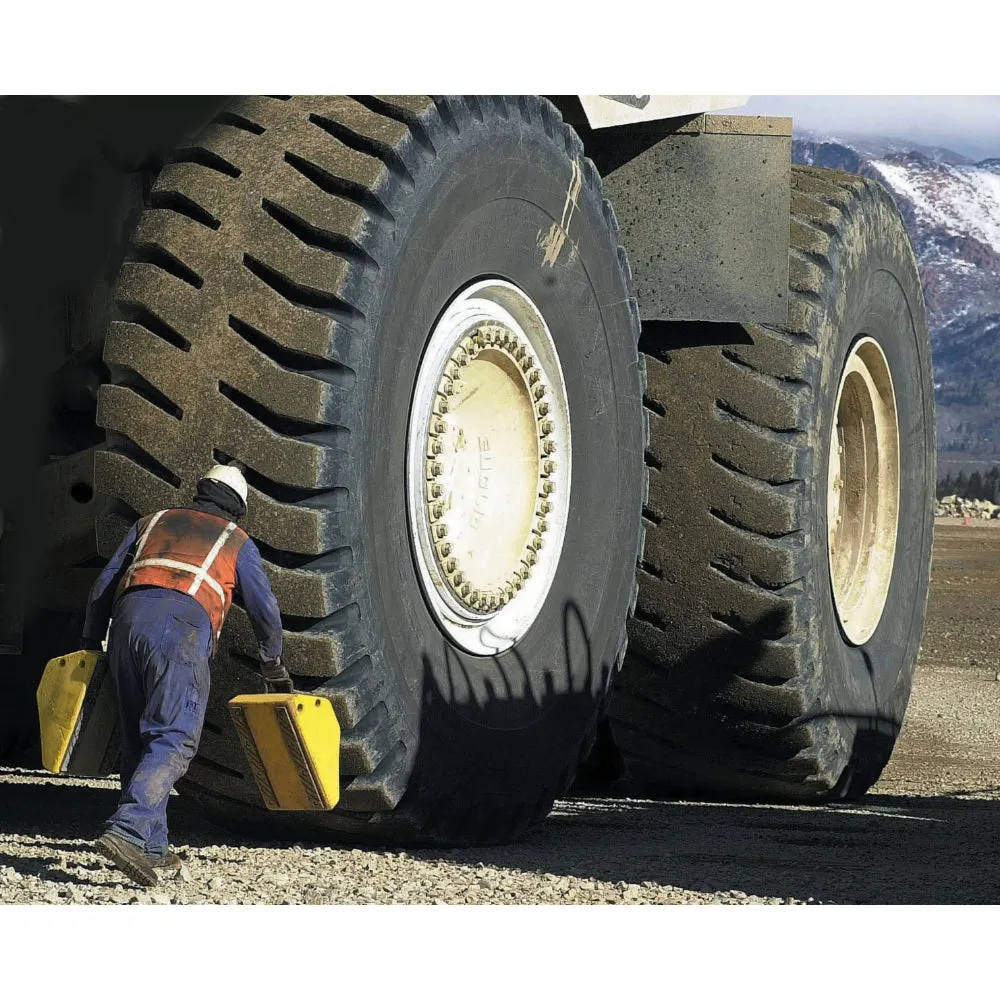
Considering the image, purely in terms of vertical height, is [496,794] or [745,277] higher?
[745,277]

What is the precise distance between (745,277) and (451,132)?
1.68 metres

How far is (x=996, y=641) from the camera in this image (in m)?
16.0

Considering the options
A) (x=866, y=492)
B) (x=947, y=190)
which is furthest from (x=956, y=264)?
(x=866, y=492)

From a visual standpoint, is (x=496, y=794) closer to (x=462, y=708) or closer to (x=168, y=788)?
(x=462, y=708)

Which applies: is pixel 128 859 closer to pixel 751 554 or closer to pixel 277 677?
pixel 277 677

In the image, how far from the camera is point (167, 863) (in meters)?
4.30

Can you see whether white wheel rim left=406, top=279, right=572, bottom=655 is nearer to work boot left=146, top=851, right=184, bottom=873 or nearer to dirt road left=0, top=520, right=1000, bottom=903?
dirt road left=0, top=520, right=1000, bottom=903

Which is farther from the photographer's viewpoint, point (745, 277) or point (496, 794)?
point (745, 277)

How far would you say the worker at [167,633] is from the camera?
414 centimetres

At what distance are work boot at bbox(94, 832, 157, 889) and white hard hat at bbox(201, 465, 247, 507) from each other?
81cm

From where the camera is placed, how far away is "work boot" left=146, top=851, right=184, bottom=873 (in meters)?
4.27

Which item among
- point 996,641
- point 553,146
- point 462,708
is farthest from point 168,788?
point 996,641

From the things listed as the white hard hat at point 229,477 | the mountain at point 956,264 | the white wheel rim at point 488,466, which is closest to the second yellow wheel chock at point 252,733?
the white hard hat at point 229,477

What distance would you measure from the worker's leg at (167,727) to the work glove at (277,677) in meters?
0.19
